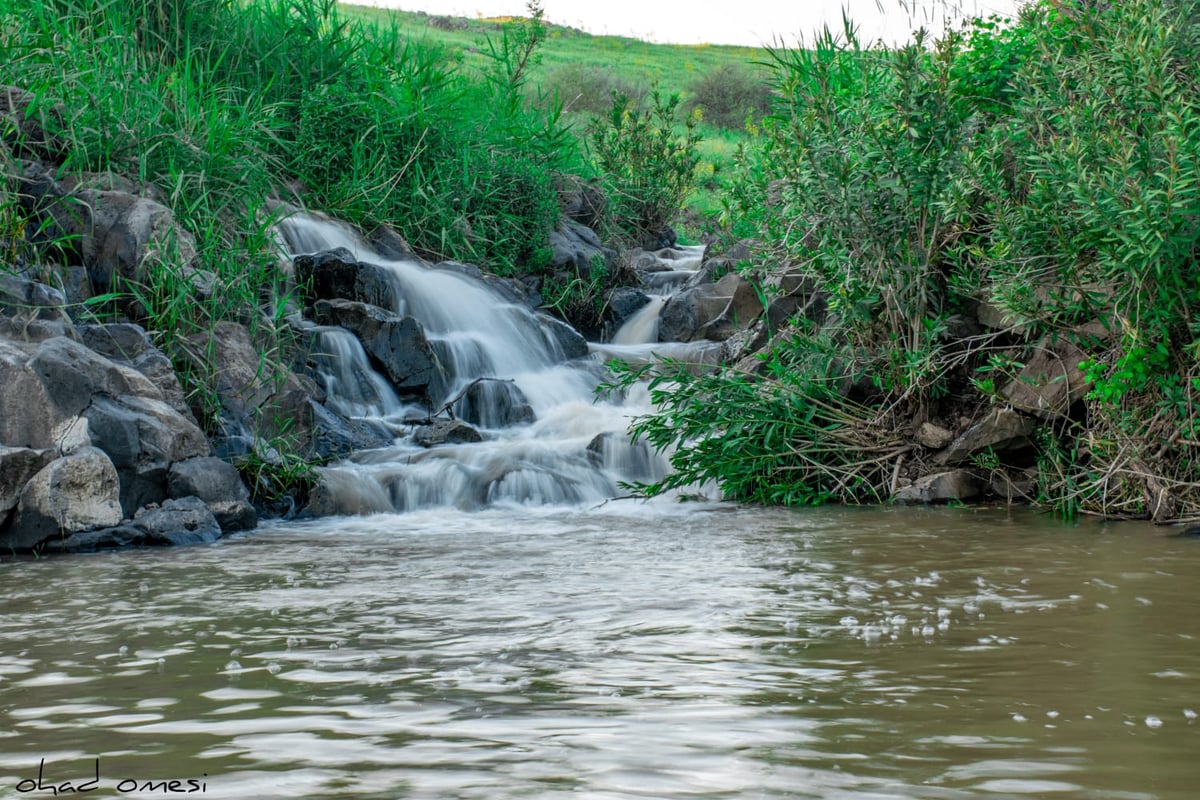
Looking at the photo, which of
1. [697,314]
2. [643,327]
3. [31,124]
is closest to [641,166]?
[643,327]

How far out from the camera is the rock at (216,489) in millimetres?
6641

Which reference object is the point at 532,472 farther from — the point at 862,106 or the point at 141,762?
the point at 141,762

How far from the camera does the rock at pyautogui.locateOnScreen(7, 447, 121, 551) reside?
19.5ft

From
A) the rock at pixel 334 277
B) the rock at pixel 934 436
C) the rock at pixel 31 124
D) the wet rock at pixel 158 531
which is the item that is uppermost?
the rock at pixel 31 124

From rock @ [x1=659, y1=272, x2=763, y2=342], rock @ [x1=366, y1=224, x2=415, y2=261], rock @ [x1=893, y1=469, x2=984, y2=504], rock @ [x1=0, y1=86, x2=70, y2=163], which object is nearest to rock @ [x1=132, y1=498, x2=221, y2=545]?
rock @ [x1=0, y1=86, x2=70, y2=163]

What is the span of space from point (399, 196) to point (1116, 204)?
836cm

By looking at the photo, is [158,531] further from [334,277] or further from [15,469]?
[334,277]

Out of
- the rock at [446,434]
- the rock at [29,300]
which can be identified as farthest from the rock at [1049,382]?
the rock at [29,300]

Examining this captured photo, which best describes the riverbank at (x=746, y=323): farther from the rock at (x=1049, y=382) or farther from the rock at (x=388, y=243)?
the rock at (x=388, y=243)

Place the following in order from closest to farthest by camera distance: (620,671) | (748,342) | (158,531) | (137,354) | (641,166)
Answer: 1. (620,671)
2. (158,531)
3. (137,354)
4. (748,342)
5. (641,166)

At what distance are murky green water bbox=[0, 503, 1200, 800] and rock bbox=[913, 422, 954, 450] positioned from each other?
160 centimetres

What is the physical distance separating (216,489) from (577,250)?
7715 mm

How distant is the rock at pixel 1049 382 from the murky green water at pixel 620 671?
4.00 ft

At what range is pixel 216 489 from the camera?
22.1 feet
